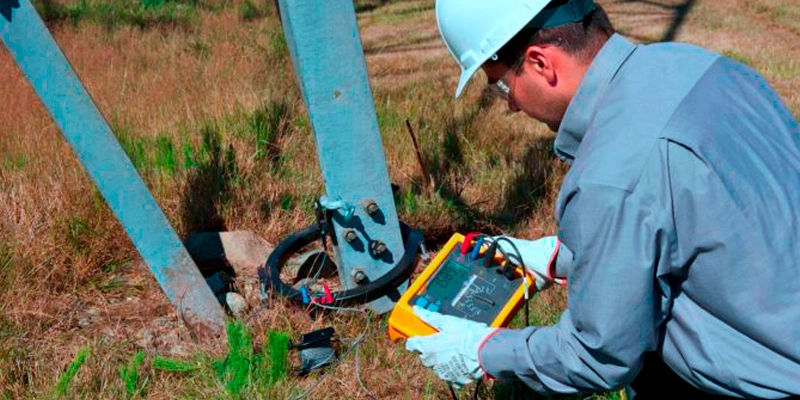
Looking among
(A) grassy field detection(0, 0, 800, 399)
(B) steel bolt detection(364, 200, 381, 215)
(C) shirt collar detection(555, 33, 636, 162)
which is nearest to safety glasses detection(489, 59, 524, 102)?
(C) shirt collar detection(555, 33, 636, 162)

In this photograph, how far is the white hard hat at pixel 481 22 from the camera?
179 cm

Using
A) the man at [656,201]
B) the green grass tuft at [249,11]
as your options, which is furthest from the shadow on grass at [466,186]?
the green grass tuft at [249,11]

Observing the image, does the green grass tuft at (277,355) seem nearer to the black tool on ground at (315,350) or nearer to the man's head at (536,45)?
the black tool on ground at (315,350)

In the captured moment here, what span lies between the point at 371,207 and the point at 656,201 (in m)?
1.71

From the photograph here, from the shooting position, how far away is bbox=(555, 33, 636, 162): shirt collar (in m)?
1.76

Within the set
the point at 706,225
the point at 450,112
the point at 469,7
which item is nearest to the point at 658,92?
the point at 706,225

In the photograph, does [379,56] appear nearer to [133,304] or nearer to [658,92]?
[133,304]

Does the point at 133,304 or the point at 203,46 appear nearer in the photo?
the point at 133,304

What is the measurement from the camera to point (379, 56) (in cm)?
725

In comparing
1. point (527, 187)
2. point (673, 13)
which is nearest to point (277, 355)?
point (527, 187)

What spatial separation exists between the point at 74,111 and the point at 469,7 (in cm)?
151

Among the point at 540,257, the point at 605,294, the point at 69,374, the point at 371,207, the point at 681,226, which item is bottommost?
the point at 69,374

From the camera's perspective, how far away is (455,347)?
85.0 inches

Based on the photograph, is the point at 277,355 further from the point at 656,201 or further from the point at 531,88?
the point at 656,201
